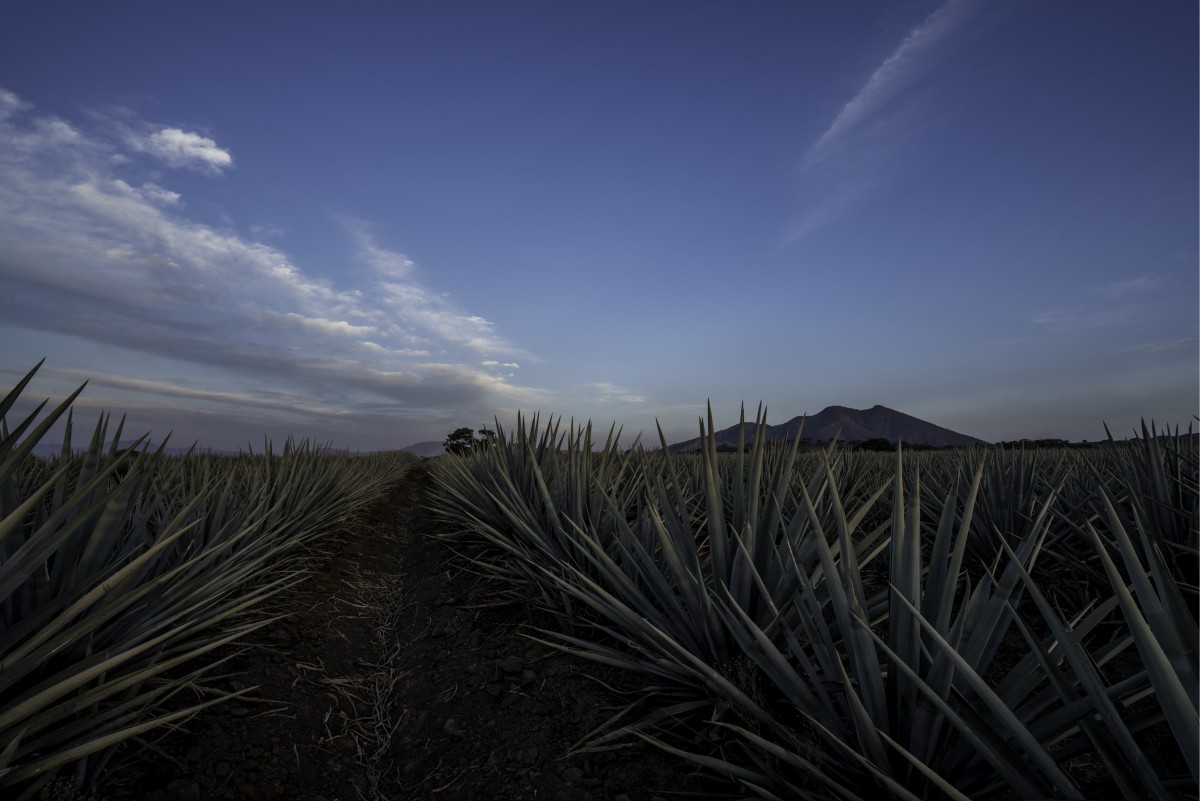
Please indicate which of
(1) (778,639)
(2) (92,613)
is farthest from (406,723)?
(1) (778,639)

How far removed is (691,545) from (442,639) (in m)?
2.08

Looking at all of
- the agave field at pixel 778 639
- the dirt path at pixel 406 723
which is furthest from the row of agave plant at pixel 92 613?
the dirt path at pixel 406 723

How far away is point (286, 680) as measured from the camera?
9.91 feet

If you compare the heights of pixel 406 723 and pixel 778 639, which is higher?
pixel 778 639

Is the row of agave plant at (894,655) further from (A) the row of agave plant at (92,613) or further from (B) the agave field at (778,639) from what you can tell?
(A) the row of agave plant at (92,613)

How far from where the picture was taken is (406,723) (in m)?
2.87

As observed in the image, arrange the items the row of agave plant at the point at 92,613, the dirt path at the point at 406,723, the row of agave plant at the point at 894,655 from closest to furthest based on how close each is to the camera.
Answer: the row of agave plant at the point at 894,655
the row of agave plant at the point at 92,613
the dirt path at the point at 406,723

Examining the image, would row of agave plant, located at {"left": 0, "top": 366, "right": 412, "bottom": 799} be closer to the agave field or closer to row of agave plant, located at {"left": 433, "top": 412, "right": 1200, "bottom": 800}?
the agave field

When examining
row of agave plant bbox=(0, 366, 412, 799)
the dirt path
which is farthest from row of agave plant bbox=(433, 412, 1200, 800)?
row of agave plant bbox=(0, 366, 412, 799)

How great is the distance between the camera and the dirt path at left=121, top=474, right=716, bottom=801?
2.12 m

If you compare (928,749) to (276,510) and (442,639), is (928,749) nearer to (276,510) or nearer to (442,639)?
(442,639)

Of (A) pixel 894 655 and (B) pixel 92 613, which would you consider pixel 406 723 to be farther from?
(A) pixel 894 655

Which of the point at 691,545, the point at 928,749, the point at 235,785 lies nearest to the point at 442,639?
the point at 235,785

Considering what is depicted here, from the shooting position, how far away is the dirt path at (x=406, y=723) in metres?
2.12
